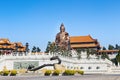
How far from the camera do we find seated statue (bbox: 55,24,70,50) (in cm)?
13775

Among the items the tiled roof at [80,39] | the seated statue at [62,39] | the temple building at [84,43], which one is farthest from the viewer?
the tiled roof at [80,39]

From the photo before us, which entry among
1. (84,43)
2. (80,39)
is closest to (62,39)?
(84,43)

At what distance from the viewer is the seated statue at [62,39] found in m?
138

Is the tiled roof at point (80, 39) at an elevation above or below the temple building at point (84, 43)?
above

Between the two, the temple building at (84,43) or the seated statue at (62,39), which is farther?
the temple building at (84,43)

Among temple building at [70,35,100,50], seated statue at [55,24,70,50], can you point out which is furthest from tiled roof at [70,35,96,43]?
seated statue at [55,24,70,50]

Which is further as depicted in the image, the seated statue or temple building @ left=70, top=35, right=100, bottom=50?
temple building @ left=70, top=35, right=100, bottom=50

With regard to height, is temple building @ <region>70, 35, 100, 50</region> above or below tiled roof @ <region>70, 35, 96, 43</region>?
below

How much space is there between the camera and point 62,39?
140 metres

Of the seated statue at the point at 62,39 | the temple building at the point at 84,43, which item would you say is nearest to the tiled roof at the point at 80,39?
the temple building at the point at 84,43

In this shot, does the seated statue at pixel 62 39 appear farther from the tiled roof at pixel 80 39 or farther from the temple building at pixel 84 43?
the tiled roof at pixel 80 39

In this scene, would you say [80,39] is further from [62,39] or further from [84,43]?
[62,39]

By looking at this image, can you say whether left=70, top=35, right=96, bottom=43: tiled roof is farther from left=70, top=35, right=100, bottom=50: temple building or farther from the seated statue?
the seated statue

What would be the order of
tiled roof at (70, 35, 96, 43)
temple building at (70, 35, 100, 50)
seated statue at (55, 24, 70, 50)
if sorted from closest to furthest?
1. seated statue at (55, 24, 70, 50)
2. temple building at (70, 35, 100, 50)
3. tiled roof at (70, 35, 96, 43)
